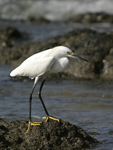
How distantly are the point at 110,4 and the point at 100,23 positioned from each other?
23.3 ft

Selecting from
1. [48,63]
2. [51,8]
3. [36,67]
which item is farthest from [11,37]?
[51,8]

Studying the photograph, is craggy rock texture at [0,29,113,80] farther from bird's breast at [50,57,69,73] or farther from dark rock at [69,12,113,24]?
dark rock at [69,12,113,24]

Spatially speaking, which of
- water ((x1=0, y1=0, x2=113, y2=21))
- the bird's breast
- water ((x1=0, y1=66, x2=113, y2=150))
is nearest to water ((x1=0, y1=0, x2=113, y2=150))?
water ((x1=0, y1=66, x2=113, y2=150))

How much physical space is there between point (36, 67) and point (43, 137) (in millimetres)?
1065

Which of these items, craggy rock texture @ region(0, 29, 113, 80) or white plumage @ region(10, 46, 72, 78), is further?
craggy rock texture @ region(0, 29, 113, 80)

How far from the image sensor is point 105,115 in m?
6.48

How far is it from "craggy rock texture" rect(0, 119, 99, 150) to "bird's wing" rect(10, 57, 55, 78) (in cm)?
76

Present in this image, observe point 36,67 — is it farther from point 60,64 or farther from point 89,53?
point 89,53

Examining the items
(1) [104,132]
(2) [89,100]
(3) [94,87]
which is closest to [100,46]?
(3) [94,87]

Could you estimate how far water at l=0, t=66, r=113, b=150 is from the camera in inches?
234

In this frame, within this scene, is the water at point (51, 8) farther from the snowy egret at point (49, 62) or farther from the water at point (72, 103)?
the snowy egret at point (49, 62)

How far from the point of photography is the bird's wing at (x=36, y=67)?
15.8 feet

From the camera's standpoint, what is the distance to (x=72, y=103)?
292 inches

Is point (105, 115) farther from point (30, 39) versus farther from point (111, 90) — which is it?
A: point (30, 39)
